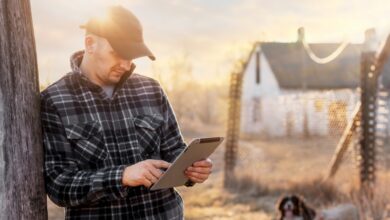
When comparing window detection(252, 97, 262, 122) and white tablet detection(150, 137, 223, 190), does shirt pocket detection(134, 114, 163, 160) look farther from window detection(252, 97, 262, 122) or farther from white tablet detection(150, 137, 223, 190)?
window detection(252, 97, 262, 122)

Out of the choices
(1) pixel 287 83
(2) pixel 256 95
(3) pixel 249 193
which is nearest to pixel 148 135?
(3) pixel 249 193

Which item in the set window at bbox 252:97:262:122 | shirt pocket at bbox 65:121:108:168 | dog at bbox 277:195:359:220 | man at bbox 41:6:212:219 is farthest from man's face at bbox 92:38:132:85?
window at bbox 252:97:262:122

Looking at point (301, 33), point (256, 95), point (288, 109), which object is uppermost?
point (301, 33)

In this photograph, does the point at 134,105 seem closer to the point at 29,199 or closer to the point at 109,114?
the point at 109,114

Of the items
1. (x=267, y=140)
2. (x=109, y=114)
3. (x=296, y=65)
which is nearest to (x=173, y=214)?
(x=109, y=114)

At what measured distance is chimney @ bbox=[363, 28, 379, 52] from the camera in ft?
27.8

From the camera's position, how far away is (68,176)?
267 centimetres

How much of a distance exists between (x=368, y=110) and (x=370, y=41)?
97 cm

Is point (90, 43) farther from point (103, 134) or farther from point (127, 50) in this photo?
point (103, 134)

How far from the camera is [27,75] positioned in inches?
116

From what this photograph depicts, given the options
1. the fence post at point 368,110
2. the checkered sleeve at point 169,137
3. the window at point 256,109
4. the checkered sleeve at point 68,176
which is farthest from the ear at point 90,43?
the window at point 256,109

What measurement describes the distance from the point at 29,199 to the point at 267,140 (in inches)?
867

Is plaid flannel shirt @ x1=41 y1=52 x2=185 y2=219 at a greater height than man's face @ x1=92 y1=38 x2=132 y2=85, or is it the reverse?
man's face @ x1=92 y1=38 x2=132 y2=85

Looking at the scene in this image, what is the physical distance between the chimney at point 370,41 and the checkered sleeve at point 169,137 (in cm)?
597
